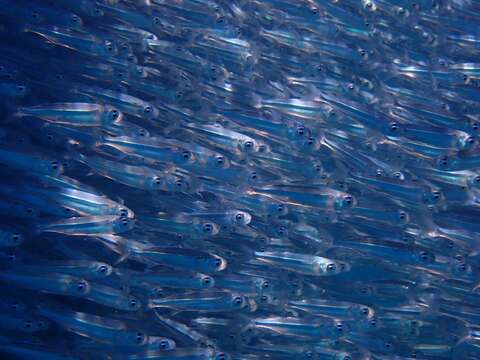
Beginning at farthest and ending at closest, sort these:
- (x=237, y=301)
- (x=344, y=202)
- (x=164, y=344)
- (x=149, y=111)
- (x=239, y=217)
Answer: (x=149, y=111), (x=344, y=202), (x=239, y=217), (x=237, y=301), (x=164, y=344)

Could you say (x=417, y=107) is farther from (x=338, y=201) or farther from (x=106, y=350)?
(x=106, y=350)

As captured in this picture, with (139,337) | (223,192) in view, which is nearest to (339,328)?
(223,192)

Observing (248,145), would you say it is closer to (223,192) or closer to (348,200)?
(223,192)

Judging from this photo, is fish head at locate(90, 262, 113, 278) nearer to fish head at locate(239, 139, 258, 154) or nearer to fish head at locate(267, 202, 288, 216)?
fish head at locate(267, 202, 288, 216)

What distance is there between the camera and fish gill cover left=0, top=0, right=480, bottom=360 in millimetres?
5707

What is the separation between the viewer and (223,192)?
21.4 ft

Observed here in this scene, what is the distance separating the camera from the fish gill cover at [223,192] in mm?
5707

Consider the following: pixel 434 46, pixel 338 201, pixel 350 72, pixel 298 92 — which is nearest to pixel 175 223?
pixel 338 201

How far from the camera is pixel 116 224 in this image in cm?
541

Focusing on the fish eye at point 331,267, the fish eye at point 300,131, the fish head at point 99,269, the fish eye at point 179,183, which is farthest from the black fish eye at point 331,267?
the fish head at point 99,269

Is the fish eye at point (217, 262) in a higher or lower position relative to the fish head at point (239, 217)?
lower

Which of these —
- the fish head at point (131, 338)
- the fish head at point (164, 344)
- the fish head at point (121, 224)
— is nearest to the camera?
the fish head at point (121, 224)

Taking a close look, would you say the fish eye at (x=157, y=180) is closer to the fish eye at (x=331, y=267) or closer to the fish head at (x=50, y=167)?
the fish head at (x=50, y=167)

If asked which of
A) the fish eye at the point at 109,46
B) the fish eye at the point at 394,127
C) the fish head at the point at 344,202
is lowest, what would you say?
the fish head at the point at 344,202
